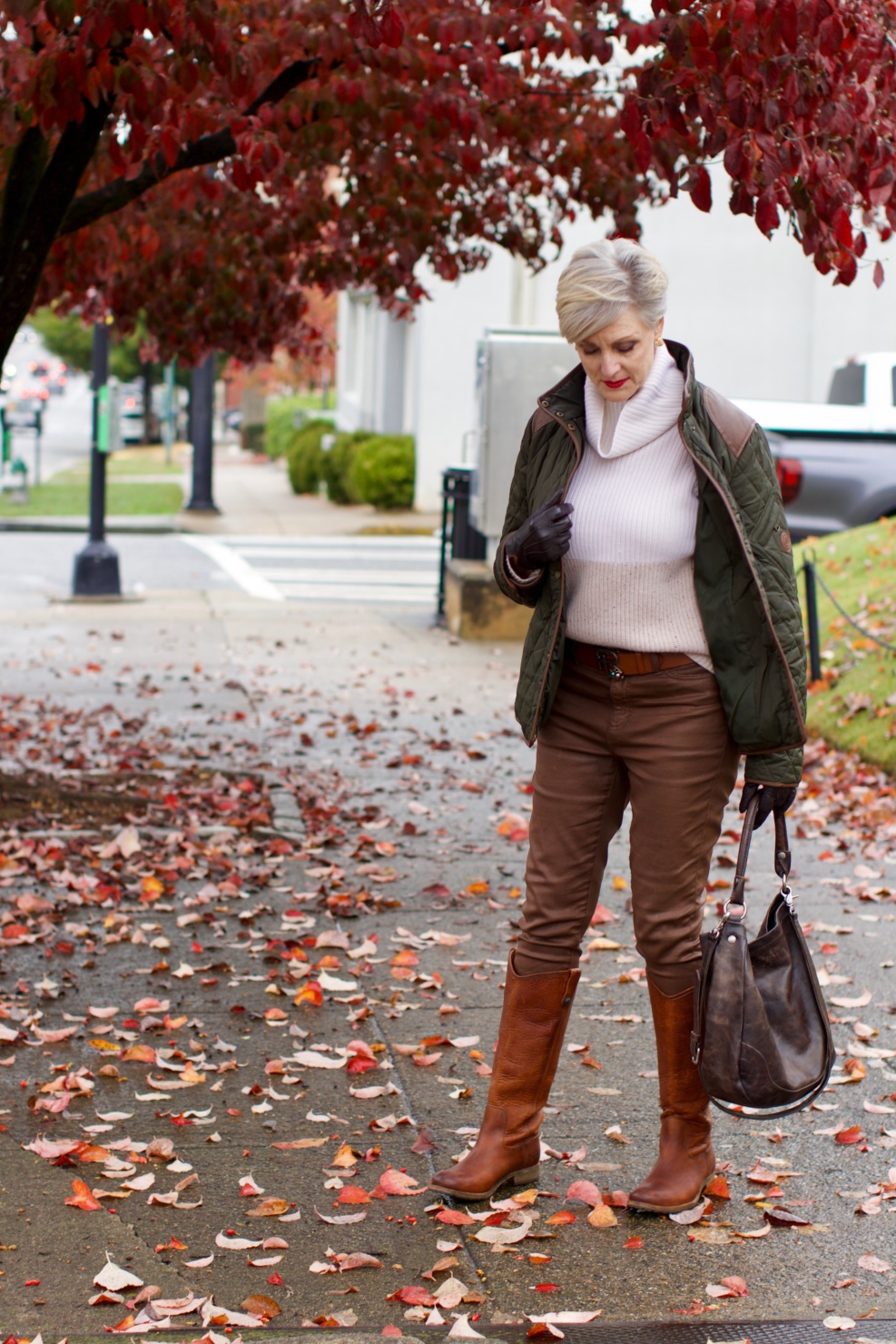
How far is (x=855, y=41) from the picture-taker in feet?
15.7

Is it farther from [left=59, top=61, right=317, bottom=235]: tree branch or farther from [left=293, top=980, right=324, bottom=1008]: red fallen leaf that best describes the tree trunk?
[left=293, top=980, right=324, bottom=1008]: red fallen leaf

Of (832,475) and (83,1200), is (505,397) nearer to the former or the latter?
(832,475)

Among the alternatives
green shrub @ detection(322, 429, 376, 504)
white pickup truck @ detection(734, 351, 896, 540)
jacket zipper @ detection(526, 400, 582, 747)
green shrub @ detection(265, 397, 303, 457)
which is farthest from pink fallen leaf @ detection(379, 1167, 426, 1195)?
green shrub @ detection(265, 397, 303, 457)

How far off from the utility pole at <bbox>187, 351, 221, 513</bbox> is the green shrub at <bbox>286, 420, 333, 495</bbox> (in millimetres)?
4449

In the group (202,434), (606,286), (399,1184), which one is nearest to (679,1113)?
(399,1184)

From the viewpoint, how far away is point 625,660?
140 inches

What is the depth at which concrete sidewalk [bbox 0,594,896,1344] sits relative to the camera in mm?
3369

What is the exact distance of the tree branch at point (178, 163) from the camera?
625cm

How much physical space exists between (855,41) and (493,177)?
300cm

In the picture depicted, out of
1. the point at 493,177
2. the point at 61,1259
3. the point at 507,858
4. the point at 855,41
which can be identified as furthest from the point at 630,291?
the point at 493,177

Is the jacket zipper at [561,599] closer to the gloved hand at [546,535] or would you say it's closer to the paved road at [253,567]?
the gloved hand at [546,535]

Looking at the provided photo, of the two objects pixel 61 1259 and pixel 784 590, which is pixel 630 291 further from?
pixel 61 1259

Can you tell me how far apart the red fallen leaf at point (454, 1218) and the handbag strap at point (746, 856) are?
0.88 metres

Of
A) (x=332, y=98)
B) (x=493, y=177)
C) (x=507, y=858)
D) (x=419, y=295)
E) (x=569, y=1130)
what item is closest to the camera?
(x=569, y=1130)
